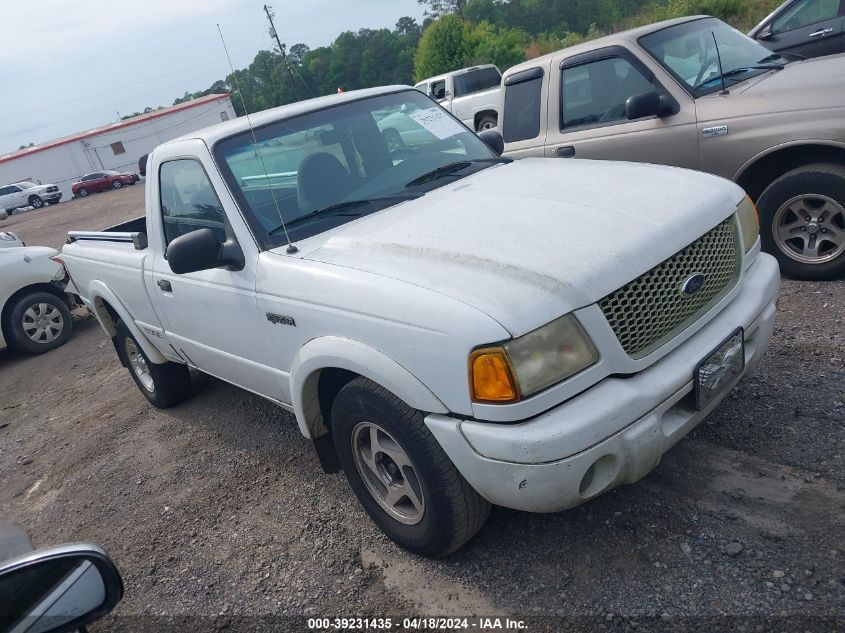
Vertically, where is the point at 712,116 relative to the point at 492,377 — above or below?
above

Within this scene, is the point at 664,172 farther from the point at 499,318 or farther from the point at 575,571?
the point at 575,571

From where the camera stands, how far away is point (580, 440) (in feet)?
7.41

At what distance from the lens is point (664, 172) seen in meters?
3.24

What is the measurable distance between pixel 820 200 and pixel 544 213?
2685 mm

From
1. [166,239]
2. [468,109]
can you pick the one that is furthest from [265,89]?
[468,109]

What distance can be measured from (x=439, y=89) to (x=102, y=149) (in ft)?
147

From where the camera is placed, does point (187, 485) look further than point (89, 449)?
No

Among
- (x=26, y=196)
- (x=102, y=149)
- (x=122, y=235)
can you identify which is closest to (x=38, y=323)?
(x=122, y=235)

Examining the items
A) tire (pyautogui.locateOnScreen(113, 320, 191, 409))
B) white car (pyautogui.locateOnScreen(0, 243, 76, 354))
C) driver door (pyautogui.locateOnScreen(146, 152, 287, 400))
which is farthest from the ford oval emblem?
white car (pyautogui.locateOnScreen(0, 243, 76, 354))

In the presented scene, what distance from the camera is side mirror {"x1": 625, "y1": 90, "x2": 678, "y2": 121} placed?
4.96m

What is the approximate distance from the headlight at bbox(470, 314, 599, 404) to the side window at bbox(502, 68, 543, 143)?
395 cm

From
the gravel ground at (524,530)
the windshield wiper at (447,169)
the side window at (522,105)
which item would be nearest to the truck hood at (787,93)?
the gravel ground at (524,530)

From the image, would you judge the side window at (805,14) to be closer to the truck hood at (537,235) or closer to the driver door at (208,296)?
the truck hood at (537,235)

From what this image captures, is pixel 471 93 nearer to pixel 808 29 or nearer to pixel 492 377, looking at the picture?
pixel 808 29
